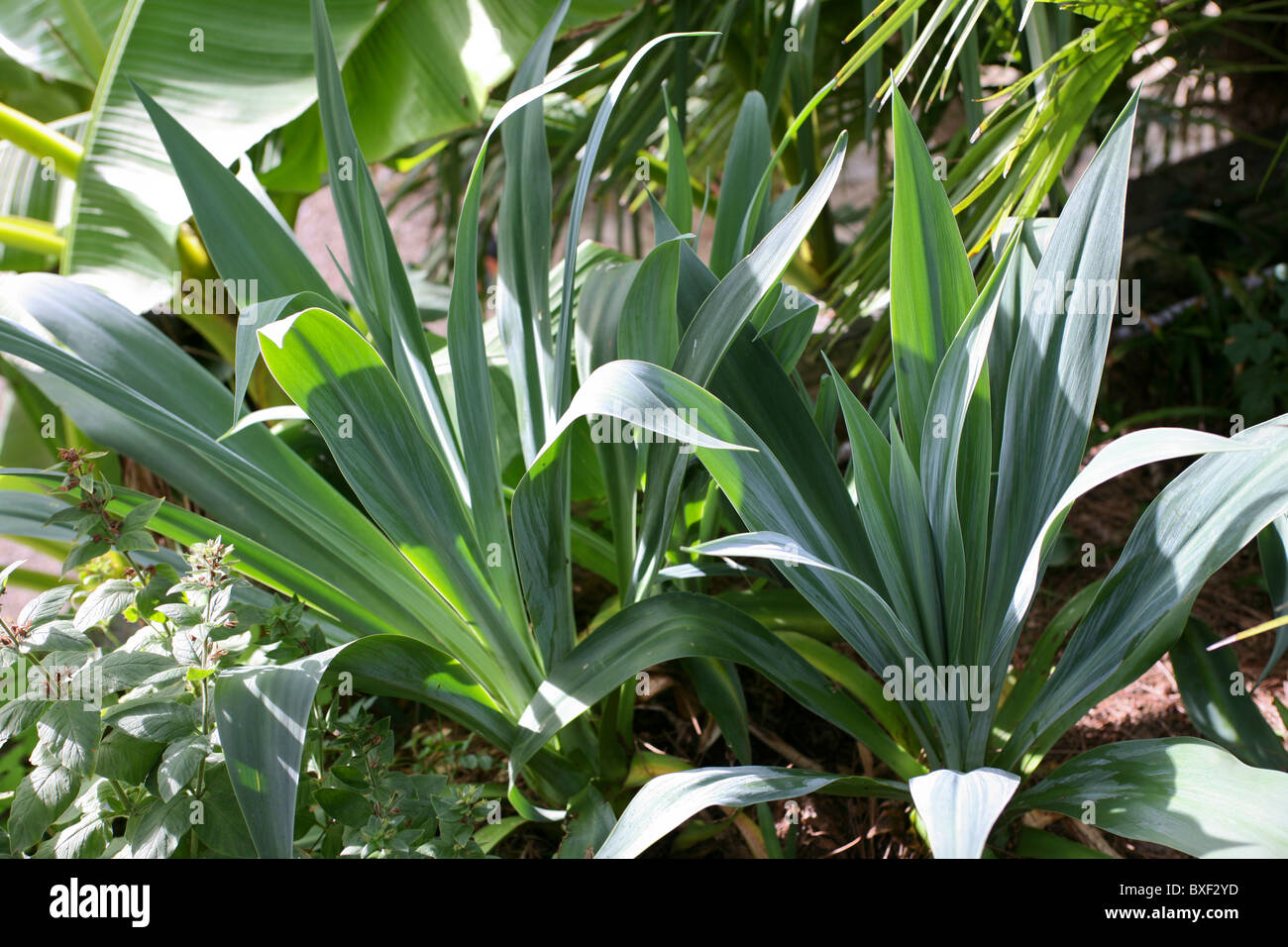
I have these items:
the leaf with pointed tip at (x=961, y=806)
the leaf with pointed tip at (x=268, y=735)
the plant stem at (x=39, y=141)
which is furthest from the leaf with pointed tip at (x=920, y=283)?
the plant stem at (x=39, y=141)

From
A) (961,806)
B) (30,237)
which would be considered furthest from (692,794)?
(30,237)

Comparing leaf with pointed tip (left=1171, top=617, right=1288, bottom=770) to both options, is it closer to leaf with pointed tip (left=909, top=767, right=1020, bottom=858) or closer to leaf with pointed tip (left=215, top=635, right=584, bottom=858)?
leaf with pointed tip (left=909, top=767, right=1020, bottom=858)

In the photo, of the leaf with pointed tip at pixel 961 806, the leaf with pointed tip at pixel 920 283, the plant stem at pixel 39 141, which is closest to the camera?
the leaf with pointed tip at pixel 961 806

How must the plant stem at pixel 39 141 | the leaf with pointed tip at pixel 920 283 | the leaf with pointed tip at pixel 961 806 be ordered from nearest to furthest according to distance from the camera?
1. the leaf with pointed tip at pixel 961 806
2. the leaf with pointed tip at pixel 920 283
3. the plant stem at pixel 39 141

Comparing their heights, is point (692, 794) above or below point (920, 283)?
below

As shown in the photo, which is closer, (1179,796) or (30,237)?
(1179,796)

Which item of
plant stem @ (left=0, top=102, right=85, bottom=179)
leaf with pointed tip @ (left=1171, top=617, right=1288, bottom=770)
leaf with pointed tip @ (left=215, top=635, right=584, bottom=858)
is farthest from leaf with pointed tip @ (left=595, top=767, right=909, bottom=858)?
plant stem @ (left=0, top=102, right=85, bottom=179)

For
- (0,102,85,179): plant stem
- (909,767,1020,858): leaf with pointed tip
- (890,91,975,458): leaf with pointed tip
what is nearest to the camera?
(909,767,1020,858): leaf with pointed tip

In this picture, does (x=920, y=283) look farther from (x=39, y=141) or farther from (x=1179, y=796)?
(x=39, y=141)

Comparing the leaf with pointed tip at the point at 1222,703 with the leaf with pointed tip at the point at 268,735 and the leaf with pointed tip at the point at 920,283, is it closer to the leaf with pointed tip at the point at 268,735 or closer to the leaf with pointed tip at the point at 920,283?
the leaf with pointed tip at the point at 920,283

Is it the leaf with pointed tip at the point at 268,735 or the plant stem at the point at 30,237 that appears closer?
the leaf with pointed tip at the point at 268,735

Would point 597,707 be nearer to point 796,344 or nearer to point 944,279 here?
point 796,344

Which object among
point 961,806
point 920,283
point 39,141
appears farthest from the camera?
point 39,141
